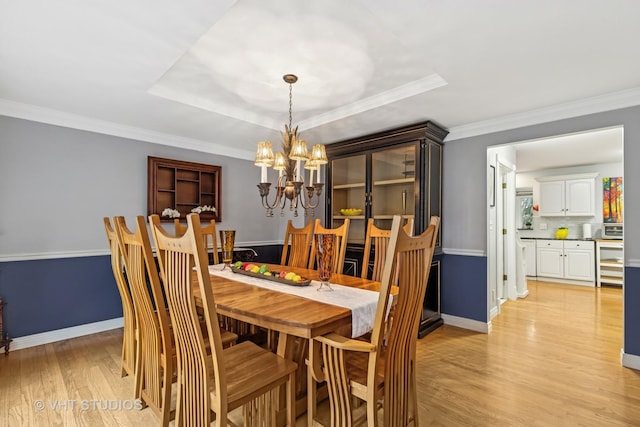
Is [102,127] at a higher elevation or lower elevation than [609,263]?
higher

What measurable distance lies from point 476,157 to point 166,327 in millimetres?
3353

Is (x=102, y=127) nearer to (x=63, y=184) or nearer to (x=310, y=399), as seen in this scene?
(x=63, y=184)

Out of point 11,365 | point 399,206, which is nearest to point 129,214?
point 11,365

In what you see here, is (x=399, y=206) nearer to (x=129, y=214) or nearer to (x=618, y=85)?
(x=618, y=85)

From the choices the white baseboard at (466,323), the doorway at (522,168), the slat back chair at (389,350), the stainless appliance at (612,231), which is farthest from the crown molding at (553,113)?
the stainless appliance at (612,231)

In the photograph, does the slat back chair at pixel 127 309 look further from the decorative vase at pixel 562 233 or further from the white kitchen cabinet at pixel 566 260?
the decorative vase at pixel 562 233

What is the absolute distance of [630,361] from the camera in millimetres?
2584

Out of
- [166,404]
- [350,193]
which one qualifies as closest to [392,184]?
[350,193]

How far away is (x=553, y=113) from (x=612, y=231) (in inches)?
180

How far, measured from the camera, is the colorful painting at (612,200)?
5.76 metres

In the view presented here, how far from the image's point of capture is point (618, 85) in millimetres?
2471

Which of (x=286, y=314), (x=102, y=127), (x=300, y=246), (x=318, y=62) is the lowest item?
(x=286, y=314)

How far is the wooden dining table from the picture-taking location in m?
1.38

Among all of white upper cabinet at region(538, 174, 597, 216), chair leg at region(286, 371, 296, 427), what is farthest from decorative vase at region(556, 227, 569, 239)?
chair leg at region(286, 371, 296, 427)
